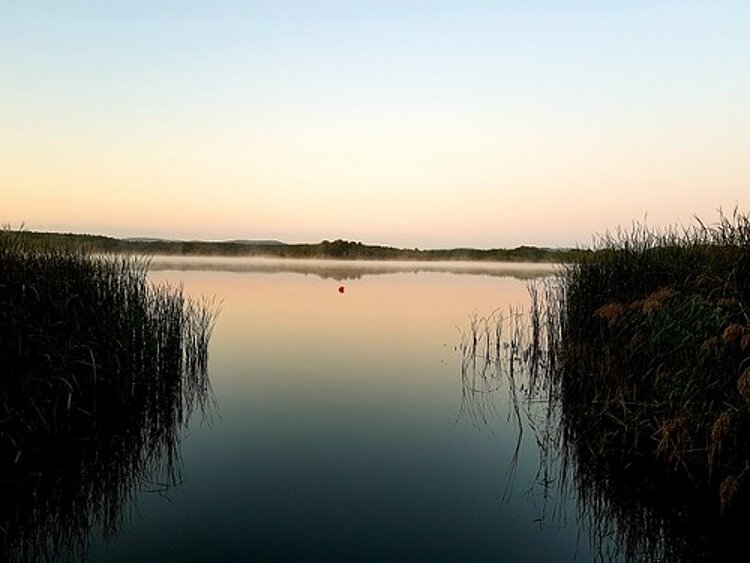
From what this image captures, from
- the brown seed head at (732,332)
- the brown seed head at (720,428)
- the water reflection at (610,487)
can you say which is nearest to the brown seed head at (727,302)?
the brown seed head at (732,332)

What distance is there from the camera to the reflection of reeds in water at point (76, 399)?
174 inches

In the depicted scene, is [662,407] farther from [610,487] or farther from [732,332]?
[732,332]

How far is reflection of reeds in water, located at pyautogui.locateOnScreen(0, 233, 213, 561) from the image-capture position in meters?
4.41

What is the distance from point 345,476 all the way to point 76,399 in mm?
2707

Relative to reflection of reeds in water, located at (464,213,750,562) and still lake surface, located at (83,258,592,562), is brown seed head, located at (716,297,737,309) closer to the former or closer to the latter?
reflection of reeds in water, located at (464,213,750,562)

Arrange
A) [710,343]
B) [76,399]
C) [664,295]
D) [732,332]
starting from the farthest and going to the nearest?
[76,399] < [664,295] < [710,343] < [732,332]

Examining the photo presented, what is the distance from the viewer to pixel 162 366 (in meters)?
7.76

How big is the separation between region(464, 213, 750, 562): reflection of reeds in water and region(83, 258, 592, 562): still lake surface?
43cm

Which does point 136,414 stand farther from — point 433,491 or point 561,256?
point 561,256

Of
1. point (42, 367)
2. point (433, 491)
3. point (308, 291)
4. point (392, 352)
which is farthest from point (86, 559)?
point (308, 291)

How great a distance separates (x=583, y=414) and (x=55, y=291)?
5556mm

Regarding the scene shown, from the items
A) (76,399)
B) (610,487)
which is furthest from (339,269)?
(610,487)

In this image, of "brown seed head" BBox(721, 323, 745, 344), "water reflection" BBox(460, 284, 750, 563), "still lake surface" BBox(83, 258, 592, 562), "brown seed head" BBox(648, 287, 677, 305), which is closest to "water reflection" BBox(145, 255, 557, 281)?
"still lake surface" BBox(83, 258, 592, 562)

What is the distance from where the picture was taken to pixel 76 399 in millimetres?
5945
